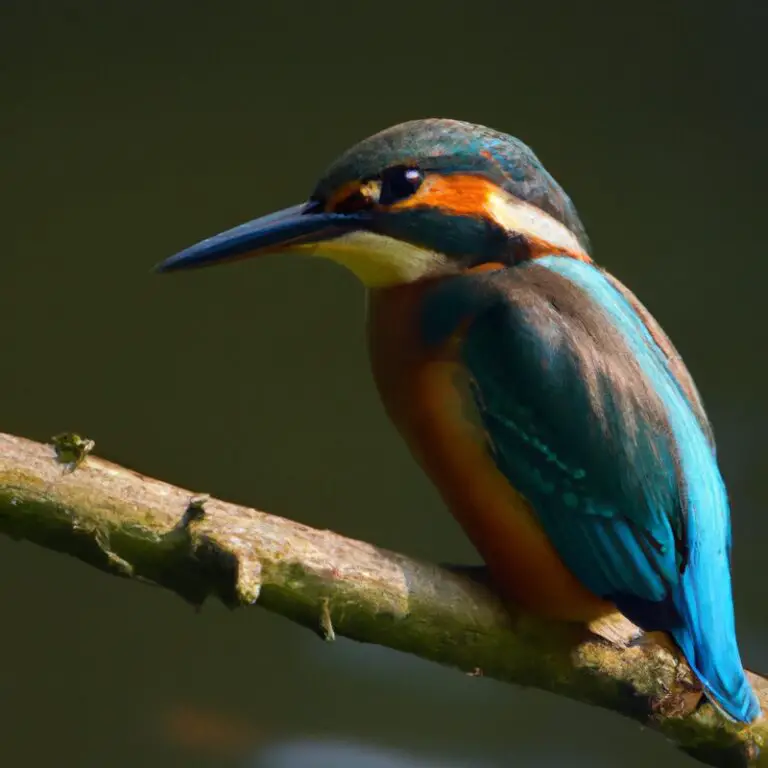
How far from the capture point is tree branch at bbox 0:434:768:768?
887 millimetres

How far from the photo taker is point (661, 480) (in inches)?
38.7

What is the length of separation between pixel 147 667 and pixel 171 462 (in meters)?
0.36

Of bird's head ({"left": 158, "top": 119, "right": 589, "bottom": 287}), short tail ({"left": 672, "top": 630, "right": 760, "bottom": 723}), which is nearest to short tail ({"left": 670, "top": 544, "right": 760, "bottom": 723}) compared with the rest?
short tail ({"left": 672, "top": 630, "right": 760, "bottom": 723})

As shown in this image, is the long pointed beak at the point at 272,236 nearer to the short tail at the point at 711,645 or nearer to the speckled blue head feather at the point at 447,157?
the speckled blue head feather at the point at 447,157

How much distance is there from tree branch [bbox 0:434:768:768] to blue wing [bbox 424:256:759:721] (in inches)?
3.9

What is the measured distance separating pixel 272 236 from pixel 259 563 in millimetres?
316

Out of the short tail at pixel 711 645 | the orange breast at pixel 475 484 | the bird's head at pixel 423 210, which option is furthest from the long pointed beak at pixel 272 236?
the short tail at pixel 711 645

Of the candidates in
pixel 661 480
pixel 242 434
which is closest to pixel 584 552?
pixel 661 480

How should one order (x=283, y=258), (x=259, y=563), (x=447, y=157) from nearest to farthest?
(x=259, y=563), (x=447, y=157), (x=283, y=258)

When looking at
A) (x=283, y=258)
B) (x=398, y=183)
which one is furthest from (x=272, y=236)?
(x=283, y=258)

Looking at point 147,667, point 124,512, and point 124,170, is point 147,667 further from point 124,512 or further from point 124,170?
point 124,512

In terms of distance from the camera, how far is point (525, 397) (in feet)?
3.21

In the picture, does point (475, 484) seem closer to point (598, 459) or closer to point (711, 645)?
point (598, 459)

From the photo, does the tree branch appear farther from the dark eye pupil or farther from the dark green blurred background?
the dark green blurred background
